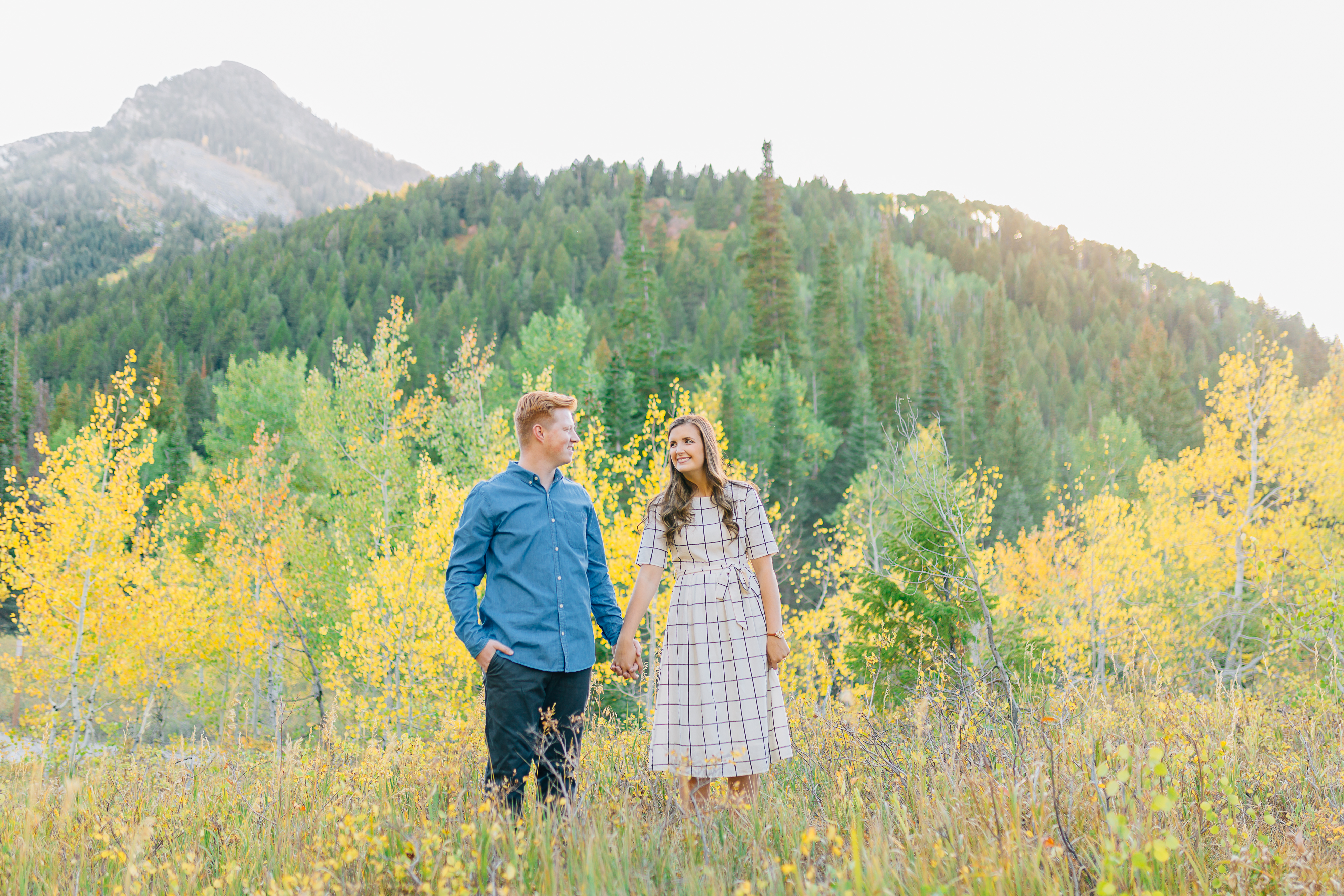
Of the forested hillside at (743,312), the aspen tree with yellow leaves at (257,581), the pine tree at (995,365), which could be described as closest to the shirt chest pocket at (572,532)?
the aspen tree with yellow leaves at (257,581)

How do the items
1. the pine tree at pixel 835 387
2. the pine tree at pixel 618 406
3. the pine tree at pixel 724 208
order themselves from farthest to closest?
1. the pine tree at pixel 724 208
2. the pine tree at pixel 835 387
3. the pine tree at pixel 618 406

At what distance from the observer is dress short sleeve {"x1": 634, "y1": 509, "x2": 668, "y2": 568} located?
356cm

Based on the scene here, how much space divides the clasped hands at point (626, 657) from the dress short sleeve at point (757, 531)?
0.67 m

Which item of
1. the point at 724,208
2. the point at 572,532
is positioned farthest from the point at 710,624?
the point at 724,208

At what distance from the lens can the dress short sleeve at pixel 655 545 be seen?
11.7ft

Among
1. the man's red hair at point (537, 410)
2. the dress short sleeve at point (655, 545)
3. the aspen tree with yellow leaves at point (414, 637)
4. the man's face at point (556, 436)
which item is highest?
the man's red hair at point (537, 410)

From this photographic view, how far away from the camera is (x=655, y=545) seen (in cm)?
356

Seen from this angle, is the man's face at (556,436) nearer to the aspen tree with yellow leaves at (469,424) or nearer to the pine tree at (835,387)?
the aspen tree with yellow leaves at (469,424)

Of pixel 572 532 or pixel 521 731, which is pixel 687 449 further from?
pixel 521 731

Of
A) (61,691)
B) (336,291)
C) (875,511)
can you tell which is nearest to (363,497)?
(61,691)

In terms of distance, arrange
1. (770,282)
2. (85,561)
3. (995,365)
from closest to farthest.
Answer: (85,561) → (770,282) → (995,365)

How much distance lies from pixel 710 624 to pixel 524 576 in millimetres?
852

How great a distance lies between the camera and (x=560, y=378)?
32.1m

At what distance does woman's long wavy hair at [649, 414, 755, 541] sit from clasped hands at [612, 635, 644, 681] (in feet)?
1.63
